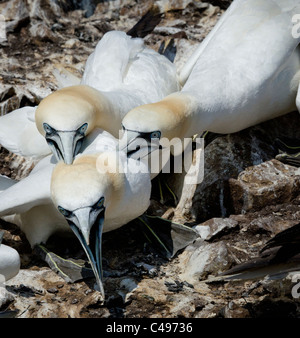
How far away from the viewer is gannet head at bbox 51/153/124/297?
4047 millimetres

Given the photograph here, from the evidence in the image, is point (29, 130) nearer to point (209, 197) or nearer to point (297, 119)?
point (209, 197)

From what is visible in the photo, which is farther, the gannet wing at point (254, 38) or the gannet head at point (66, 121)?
the gannet wing at point (254, 38)

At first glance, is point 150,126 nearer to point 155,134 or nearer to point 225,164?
point 155,134

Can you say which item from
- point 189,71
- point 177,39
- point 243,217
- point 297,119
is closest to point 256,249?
point 243,217

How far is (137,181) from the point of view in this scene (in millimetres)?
4547

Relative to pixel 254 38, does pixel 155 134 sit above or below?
below

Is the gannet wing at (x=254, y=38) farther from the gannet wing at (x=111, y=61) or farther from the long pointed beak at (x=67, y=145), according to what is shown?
the long pointed beak at (x=67, y=145)

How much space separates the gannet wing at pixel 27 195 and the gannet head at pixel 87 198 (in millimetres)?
235

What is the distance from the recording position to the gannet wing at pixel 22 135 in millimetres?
5301

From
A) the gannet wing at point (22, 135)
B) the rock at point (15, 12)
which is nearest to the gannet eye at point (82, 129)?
the gannet wing at point (22, 135)

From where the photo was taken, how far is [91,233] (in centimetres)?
418

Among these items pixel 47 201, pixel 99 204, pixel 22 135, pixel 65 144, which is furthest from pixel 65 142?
pixel 22 135

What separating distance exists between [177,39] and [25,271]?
2.74 meters

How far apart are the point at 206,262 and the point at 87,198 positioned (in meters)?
0.85
